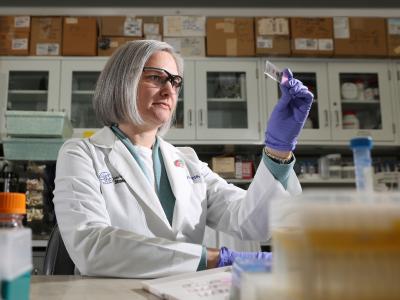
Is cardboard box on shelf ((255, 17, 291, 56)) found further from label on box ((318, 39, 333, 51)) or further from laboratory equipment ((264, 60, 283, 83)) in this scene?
laboratory equipment ((264, 60, 283, 83))

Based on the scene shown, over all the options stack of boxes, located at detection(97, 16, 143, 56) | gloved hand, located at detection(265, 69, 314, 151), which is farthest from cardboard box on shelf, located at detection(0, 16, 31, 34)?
gloved hand, located at detection(265, 69, 314, 151)

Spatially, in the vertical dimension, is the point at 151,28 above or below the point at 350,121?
above

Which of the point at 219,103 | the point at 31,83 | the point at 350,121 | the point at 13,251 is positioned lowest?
the point at 13,251

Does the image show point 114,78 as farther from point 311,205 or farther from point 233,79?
point 233,79

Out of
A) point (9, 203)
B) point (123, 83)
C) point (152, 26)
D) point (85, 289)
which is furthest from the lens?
point (152, 26)

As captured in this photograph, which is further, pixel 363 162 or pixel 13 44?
pixel 13 44

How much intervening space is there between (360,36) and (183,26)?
1335mm

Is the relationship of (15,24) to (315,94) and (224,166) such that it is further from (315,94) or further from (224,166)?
(315,94)

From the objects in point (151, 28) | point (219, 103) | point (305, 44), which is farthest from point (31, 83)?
point (305, 44)

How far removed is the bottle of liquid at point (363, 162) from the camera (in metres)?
0.40

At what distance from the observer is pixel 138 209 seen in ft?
3.76

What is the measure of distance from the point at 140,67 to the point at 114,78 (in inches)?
4.0

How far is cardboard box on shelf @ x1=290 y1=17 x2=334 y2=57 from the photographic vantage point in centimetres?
292

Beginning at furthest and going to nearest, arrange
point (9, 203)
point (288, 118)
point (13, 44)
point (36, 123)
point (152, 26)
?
1. point (152, 26)
2. point (13, 44)
3. point (36, 123)
4. point (288, 118)
5. point (9, 203)
